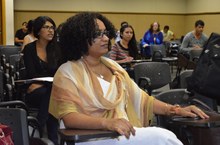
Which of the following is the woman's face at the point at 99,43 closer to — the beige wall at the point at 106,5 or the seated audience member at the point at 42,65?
the seated audience member at the point at 42,65

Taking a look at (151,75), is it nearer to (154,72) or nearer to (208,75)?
(154,72)

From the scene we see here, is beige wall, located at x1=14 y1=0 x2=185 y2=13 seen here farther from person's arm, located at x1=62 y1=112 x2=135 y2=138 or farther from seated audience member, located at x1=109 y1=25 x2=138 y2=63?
person's arm, located at x1=62 y1=112 x2=135 y2=138

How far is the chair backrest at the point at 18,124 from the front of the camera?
Answer: 80.4 inches

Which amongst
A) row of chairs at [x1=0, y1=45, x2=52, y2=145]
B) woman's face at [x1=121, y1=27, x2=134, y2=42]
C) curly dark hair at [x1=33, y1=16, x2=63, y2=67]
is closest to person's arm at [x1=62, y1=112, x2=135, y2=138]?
row of chairs at [x1=0, y1=45, x2=52, y2=145]

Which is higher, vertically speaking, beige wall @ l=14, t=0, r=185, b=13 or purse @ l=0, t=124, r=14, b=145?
beige wall @ l=14, t=0, r=185, b=13

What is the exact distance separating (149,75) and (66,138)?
9.90 feet

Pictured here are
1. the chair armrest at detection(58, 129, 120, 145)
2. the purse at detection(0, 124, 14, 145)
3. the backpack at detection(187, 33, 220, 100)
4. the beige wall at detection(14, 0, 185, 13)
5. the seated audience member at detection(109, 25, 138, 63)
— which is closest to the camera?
the purse at detection(0, 124, 14, 145)

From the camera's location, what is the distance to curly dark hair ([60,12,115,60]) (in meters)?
2.44

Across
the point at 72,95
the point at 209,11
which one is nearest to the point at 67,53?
the point at 72,95

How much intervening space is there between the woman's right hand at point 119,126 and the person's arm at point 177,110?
46 cm

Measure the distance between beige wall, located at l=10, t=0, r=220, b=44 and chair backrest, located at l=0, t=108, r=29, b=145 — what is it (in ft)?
38.4

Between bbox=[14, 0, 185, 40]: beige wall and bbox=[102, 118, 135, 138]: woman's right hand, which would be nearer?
bbox=[102, 118, 135, 138]: woman's right hand

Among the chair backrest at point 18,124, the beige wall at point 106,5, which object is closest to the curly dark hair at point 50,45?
the chair backrest at point 18,124

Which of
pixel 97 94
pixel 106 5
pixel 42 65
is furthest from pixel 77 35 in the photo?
pixel 106 5
